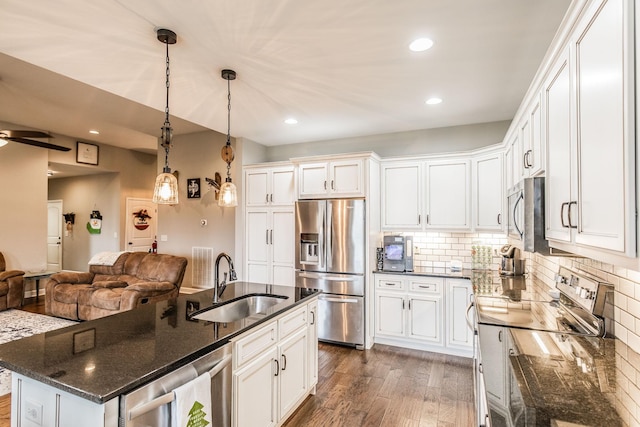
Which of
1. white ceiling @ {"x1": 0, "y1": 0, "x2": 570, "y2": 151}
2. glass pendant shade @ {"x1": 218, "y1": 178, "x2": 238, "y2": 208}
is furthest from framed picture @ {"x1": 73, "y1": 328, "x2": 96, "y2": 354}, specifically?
white ceiling @ {"x1": 0, "y1": 0, "x2": 570, "y2": 151}

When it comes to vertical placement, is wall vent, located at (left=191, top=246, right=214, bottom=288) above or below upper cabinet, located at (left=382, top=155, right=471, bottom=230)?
below

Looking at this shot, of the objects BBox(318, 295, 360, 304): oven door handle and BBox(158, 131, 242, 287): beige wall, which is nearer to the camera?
BBox(318, 295, 360, 304): oven door handle

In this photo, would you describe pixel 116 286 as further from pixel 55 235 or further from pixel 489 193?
pixel 55 235

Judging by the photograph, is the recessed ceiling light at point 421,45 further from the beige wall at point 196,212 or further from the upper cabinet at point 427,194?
the beige wall at point 196,212

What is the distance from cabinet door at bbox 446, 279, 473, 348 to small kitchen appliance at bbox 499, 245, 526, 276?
399 millimetres

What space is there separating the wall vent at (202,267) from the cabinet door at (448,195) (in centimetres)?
351

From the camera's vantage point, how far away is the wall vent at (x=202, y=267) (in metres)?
5.49

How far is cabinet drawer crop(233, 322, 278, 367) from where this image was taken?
5.99 feet

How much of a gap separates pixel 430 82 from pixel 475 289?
1.90 meters

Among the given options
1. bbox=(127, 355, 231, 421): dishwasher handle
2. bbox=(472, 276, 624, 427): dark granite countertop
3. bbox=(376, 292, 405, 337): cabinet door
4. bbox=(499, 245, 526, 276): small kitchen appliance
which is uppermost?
bbox=(499, 245, 526, 276): small kitchen appliance

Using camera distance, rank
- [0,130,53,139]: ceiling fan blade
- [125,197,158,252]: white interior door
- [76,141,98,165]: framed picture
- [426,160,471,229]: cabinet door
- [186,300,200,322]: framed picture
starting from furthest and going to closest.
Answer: [125,197,158,252]: white interior door
[76,141,98,165]: framed picture
[0,130,53,139]: ceiling fan blade
[426,160,471,229]: cabinet door
[186,300,200,322]: framed picture

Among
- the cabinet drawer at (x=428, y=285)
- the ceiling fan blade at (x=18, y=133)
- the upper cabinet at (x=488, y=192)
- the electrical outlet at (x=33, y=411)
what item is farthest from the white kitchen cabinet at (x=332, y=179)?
the ceiling fan blade at (x=18, y=133)

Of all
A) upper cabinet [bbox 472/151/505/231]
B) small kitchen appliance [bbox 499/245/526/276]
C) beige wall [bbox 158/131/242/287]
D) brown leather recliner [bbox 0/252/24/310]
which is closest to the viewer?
small kitchen appliance [bbox 499/245/526/276]

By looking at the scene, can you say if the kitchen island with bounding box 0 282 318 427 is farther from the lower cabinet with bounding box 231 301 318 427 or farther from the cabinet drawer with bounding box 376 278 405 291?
the cabinet drawer with bounding box 376 278 405 291
